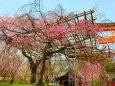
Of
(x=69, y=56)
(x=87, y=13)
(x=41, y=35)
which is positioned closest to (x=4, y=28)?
(x=41, y=35)

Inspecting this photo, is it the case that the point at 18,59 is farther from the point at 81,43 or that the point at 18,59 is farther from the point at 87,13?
the point at 87,13

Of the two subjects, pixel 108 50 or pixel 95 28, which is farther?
pixel 108 50

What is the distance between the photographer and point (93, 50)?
1232cm

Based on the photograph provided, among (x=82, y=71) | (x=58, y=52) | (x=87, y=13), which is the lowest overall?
(x=82, y=71)

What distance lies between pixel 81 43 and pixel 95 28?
0.69 meters

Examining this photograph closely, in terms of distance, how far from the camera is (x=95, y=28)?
1134 cm

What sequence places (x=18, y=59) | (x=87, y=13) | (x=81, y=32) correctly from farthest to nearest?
1. (x=18, y=59)
2. (x=81, y=32)
3. (x=87, y=13)

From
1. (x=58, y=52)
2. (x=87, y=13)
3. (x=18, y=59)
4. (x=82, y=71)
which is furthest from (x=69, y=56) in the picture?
(x=18, y=59)

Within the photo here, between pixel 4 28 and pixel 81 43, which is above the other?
pixel 4 28

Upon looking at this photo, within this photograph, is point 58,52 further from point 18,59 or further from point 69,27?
point 18,59

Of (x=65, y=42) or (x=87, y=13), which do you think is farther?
(x=65, y=42)

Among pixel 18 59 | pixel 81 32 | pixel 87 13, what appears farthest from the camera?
pixel 18 59

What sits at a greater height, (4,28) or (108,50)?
(4,28)

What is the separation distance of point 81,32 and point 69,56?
6.58 ft
